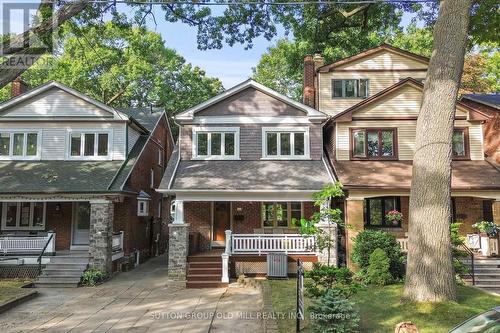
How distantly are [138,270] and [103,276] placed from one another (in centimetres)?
263

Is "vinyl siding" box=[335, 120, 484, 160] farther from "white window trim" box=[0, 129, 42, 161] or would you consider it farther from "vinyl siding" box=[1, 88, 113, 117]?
"white window trim" box=[0, 129, 42, 161]

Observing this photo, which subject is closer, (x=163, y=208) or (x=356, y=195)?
(x=356, y=195)

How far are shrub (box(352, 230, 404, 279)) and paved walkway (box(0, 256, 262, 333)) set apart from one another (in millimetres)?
3905

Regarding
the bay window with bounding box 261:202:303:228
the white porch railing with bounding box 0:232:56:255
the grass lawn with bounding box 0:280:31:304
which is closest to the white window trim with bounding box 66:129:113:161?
the white porch railing with bounding box 0:232:56:255

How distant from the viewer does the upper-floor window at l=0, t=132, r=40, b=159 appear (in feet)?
57.3

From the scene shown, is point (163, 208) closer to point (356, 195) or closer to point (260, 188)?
point (260, 188)

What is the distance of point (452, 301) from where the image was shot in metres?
8.12

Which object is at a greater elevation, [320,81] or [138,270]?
[320,81]

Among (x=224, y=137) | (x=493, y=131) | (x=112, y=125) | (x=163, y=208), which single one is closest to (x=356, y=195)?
(x=224, y=137)

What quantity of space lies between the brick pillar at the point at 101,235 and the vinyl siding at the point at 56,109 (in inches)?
185

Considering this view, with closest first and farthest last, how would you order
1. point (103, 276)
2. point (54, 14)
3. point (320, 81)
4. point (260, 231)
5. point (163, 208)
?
point (54, 14) < point (103, 276) < point (260, 231) < point (320, 81) < point (163, 208)

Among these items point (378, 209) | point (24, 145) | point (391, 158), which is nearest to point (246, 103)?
point (391, 158)

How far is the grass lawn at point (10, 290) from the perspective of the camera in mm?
11346

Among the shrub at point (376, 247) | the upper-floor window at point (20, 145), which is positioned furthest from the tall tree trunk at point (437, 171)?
the upper-floor window at point (20, 145)
